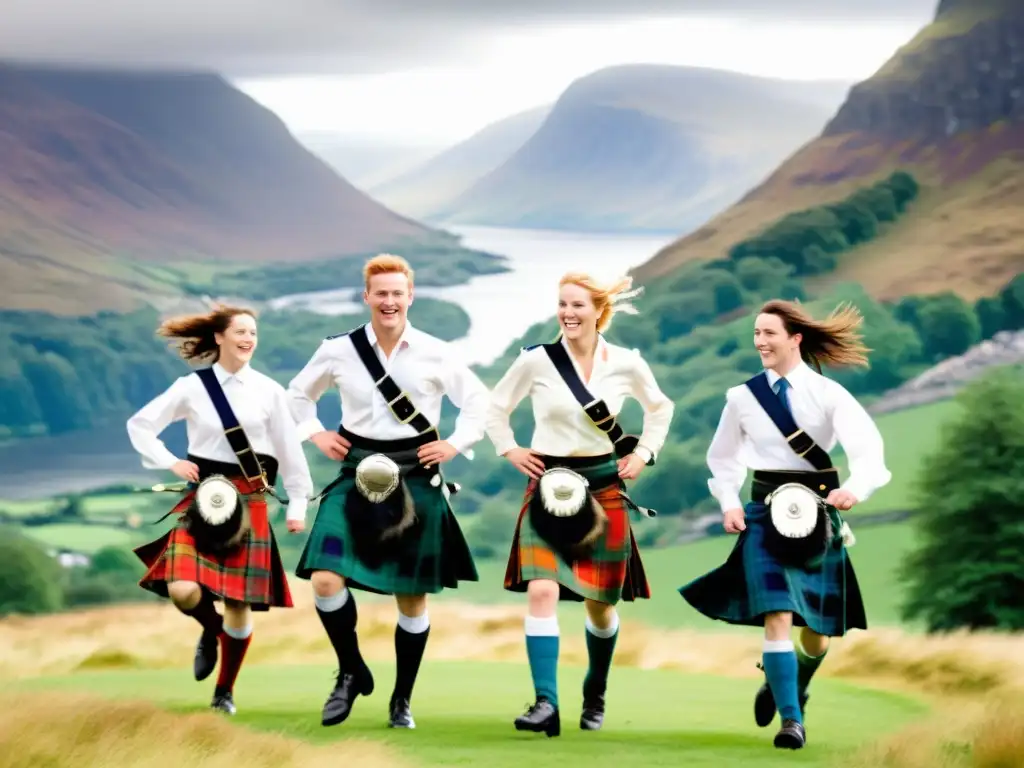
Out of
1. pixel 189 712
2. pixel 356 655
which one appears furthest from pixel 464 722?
pixel 189 712

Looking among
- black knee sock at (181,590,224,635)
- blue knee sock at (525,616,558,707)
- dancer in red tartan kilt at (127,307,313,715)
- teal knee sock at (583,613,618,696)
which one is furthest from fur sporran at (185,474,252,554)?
teal knee sock at (583,613,618,696)

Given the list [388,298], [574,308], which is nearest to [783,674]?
[574,308]

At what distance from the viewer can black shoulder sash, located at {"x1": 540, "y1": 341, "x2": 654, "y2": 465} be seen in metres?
7.42

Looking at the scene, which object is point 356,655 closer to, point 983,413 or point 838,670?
point 838,670

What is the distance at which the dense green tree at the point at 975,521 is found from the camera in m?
17.4

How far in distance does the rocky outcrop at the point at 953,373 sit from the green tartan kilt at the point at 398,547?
3285 centimetres

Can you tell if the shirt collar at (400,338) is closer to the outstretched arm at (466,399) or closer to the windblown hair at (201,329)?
the outstretched arm at (466,399)

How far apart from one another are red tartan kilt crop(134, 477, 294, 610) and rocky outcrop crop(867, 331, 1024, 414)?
32.7 m

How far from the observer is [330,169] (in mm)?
55438

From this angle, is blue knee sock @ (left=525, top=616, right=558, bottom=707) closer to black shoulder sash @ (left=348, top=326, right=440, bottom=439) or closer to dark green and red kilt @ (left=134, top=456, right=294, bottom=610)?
black shoulder sash @ (left=348, top=326, right=440, bottom=439)

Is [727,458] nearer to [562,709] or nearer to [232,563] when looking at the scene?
[562,709]

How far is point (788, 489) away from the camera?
726 centimetres

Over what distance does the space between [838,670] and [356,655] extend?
539 centimetres

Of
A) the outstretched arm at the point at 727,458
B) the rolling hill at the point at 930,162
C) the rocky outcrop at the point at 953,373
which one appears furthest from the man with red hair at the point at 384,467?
the rolling hill at the point at 930,162
